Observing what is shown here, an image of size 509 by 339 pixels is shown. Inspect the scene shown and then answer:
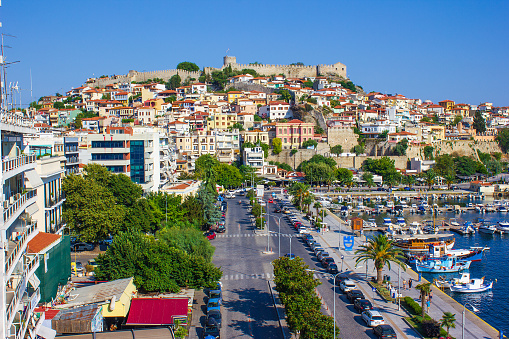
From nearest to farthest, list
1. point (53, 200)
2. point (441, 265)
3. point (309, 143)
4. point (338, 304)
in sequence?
1. point (338, 304)
2. point (53, 200)
3. point (441, 265)
4. point (309, 143)

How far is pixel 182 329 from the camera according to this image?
65.5 feet

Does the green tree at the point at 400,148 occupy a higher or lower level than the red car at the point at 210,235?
higher

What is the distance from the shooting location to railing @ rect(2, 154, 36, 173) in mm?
11148

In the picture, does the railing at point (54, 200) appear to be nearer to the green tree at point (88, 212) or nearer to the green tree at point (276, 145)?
the green tree at point (88, 212)

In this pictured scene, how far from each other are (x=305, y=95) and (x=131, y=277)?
294 ft

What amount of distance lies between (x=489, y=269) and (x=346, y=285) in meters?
15.8

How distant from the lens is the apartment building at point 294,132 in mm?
89125

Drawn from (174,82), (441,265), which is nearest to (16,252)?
(441,265)

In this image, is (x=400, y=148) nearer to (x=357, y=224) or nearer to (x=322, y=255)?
(x=357, y=224)

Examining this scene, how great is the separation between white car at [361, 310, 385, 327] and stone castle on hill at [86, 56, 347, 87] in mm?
111046

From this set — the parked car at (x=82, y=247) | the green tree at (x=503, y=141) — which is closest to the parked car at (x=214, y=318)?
the parked car at (x=82, y=247)

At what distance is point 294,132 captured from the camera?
294 ft

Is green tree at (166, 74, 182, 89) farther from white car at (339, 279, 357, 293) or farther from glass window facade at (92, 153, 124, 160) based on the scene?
white car at (339, 279, 357, 293)

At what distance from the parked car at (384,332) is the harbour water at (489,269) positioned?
4.79 metres
